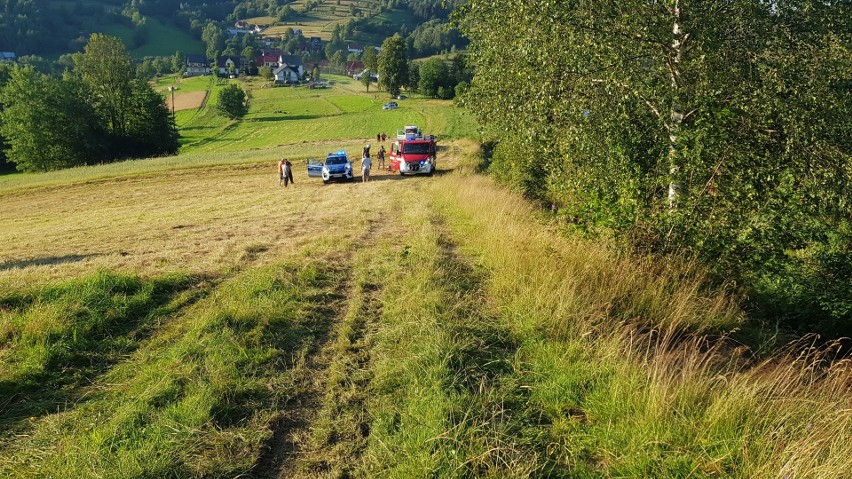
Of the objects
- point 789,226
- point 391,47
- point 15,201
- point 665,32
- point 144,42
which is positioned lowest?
point 15,201

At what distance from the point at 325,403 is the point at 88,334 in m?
3.32

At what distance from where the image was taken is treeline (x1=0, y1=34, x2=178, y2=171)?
43.8 m

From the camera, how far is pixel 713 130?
664cm

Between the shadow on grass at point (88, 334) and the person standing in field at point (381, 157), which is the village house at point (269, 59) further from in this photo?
the shadow on grass at point (88, 334)

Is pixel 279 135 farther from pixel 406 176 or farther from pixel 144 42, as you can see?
pixel 144 42

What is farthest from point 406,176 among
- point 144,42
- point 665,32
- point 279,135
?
point 144,42

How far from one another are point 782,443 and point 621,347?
151 cm

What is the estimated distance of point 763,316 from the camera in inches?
266

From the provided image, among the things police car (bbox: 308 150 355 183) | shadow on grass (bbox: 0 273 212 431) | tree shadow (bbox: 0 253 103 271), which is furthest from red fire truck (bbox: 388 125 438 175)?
shadow on grass (bbox: 0 273 212 431)

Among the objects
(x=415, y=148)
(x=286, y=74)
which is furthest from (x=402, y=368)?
(x=286, y=74)

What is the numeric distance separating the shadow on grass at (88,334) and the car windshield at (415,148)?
702 inches

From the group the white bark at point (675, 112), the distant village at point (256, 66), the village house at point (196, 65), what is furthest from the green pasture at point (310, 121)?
the village house at point (196, 65)

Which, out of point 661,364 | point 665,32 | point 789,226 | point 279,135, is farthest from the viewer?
point 279,135

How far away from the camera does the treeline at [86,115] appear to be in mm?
43844
